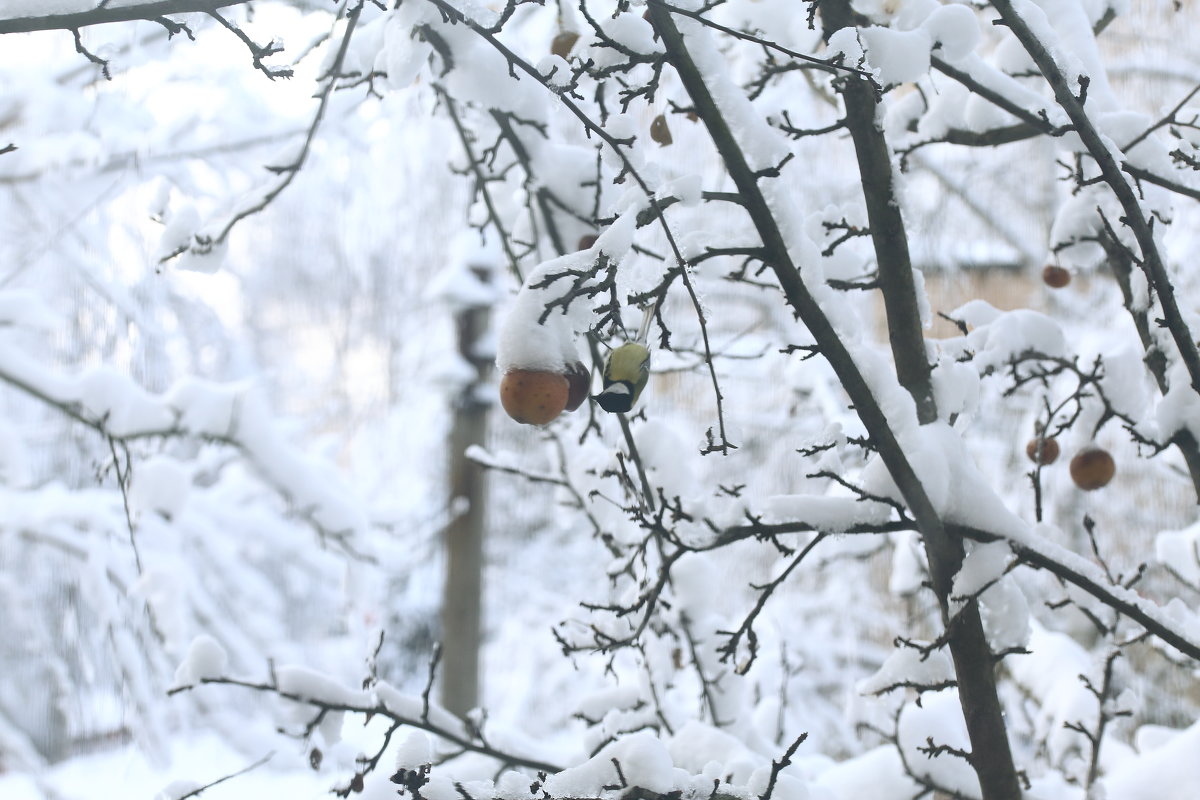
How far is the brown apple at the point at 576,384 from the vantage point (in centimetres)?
125

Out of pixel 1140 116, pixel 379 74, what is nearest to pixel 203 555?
pixel 379 74

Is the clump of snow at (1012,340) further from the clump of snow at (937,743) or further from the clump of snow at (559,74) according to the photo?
the clump of snow at (559,74)

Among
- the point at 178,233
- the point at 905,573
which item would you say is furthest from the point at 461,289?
the point at 178,233

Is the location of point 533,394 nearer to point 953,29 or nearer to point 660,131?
point 660,131

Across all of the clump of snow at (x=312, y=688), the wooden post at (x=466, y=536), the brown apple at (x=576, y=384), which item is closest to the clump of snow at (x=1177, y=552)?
the brown apple at (x=576, y=384)

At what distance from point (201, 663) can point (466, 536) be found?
476 centimetres

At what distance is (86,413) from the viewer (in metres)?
2.77

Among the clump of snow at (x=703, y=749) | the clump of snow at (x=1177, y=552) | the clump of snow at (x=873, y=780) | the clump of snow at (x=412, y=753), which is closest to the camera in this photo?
the clump of snow at (x=412, y=753)

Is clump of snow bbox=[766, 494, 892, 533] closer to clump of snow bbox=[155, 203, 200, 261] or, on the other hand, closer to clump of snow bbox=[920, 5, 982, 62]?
clump of snow bbox=[920, 5, 982, 62]

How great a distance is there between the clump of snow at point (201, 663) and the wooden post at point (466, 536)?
4.51 m

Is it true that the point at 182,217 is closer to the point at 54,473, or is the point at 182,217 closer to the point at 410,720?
the point at 410,720

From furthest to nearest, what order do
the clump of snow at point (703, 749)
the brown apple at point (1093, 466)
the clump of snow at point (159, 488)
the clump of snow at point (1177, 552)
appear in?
the clump of snow at point (159, 488) < the clump of snow at point (1177, 552) < the brown apple at point (1093, 466) < the clump of snow at point (703, 749)

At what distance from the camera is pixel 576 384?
1279 millimetres

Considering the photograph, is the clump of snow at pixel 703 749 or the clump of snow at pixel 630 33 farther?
the clump of snow at pixel 703 749
